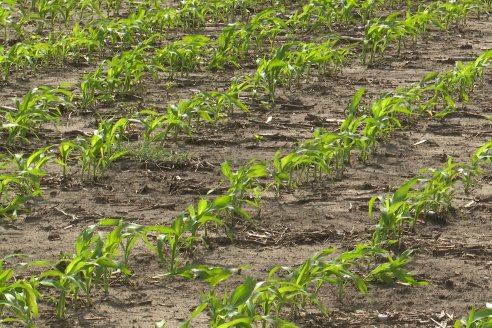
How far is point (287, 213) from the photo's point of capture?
17.1ft

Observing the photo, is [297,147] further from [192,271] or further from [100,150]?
[192,271]

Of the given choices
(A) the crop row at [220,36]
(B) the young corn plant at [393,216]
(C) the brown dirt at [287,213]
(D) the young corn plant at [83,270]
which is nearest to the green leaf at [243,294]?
(C) the brown dirt at [287,213]

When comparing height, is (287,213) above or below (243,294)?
below

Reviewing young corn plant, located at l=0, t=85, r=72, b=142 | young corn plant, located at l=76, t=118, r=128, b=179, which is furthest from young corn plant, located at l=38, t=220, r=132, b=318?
young corn plant, located at l=0, t=85, r=72, b=142

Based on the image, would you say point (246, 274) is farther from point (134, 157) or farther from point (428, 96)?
point (428, 96)

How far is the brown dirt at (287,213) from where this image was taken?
4234 mm

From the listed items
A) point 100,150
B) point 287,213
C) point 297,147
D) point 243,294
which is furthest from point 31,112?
point 243,294

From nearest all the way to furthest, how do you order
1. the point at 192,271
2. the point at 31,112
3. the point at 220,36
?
the point at 192,271 < the point at 31,112 < the point at 220,36

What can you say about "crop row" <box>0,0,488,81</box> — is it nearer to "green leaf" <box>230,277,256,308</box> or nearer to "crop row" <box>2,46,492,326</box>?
"crop row" <box>2,46,492,326</box>

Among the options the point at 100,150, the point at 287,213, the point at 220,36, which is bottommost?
the point at 287,213

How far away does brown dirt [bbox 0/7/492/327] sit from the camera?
13.9ft

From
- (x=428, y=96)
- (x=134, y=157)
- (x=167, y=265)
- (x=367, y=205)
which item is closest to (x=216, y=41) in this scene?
(x=428, y=96)

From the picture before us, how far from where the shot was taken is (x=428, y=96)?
728 centimetres

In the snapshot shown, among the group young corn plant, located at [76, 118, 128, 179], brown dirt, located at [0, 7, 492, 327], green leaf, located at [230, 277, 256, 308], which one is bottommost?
brown dirt, located at [0, 7, 492, 327]
